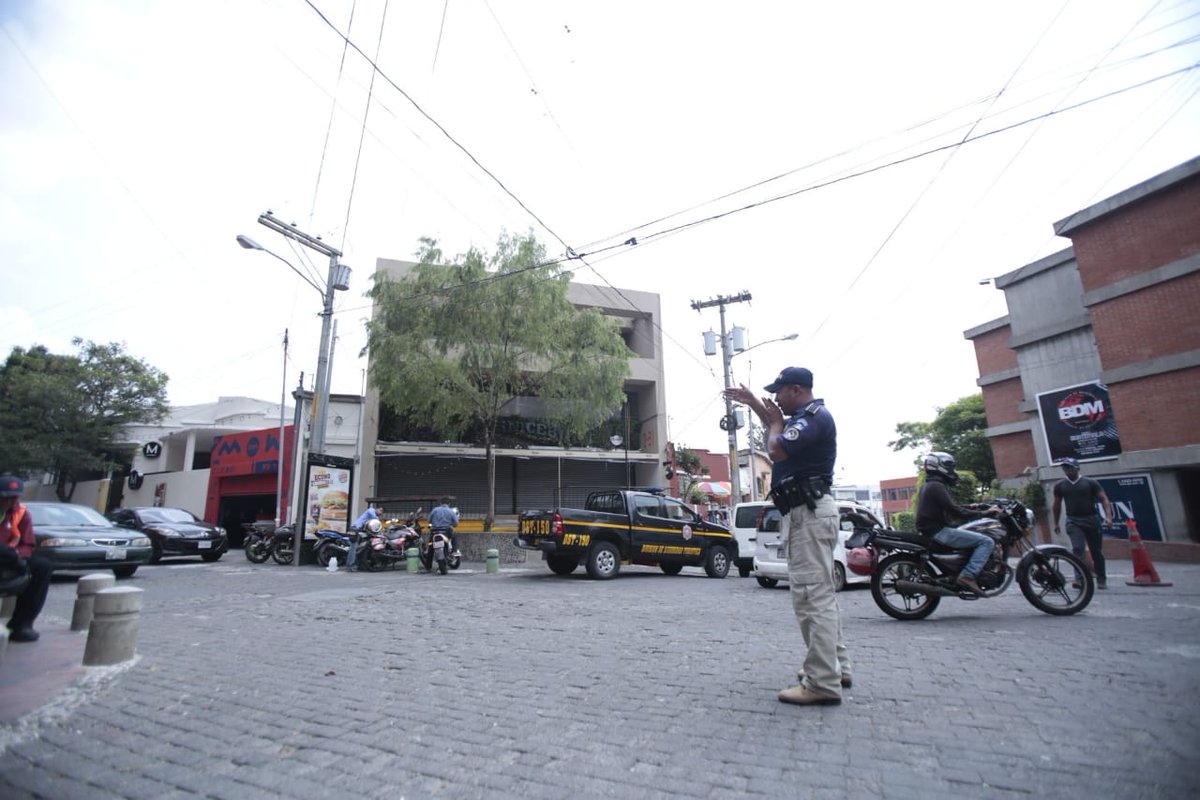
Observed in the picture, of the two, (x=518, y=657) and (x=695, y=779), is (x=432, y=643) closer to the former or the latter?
(x=518, y=657)

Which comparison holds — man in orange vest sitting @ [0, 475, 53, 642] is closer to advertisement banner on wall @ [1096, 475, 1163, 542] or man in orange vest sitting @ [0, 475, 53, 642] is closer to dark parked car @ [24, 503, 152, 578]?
dark parked car @ [24, 503, 152, 578]

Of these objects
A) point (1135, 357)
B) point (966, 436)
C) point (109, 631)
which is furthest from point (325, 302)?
point (966, 436)

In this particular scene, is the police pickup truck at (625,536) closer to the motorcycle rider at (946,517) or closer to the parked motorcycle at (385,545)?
the parked motorcycle at (385,545)

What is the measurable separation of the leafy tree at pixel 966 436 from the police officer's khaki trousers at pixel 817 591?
110 ft

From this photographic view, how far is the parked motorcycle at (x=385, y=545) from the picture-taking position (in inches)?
549

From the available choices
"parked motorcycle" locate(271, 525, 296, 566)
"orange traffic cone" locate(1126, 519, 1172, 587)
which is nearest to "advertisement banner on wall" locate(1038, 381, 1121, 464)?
"orange traffic cone" locate(1126, 519, 1172, 587)

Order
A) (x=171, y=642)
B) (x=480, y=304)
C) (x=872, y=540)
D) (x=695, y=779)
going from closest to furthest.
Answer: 1. (x=695, y=779)
2. (x=171, y=642)
3. (x=872, y=540)
4. (x=480, y=304)

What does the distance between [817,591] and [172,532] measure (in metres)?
16.7

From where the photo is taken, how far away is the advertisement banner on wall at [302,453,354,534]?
15.6 metres

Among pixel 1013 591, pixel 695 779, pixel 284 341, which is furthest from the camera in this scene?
pixel 284 341

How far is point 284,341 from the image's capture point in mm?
23312

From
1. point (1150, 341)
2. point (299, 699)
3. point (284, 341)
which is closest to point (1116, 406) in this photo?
point (1150, 341)

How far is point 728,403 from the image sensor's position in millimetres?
19688

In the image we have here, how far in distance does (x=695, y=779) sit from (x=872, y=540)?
15.5 feet
